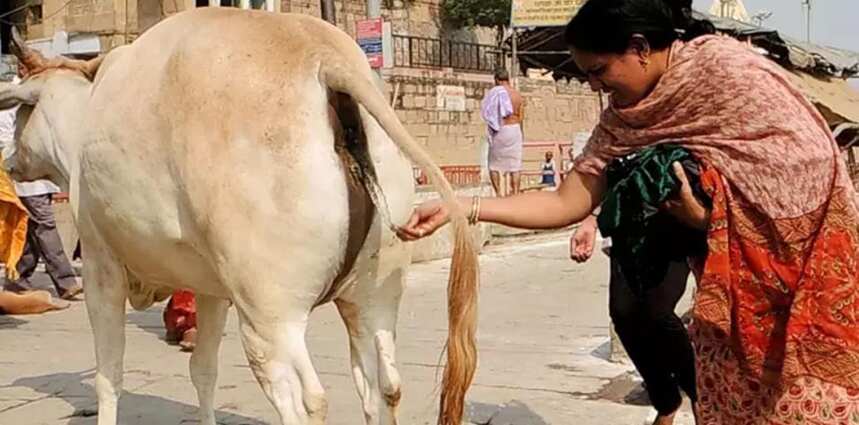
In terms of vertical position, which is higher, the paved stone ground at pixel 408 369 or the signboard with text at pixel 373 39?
the signboard with text at pixel 373 39

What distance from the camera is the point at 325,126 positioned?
3756 mm

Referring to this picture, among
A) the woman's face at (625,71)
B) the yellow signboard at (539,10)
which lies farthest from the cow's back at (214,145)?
the yellow signboard at (539,10)

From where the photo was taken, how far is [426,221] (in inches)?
136

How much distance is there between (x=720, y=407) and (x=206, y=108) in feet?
6.38

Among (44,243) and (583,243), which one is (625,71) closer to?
(583,243)

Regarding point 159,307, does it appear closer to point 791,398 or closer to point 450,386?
point 450,386

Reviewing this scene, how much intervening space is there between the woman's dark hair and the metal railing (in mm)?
23609

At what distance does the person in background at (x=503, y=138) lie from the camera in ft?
45.1

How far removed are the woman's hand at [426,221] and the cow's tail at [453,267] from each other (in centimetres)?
3

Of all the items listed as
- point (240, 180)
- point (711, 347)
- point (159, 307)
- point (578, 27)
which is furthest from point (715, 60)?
point (159, 307)

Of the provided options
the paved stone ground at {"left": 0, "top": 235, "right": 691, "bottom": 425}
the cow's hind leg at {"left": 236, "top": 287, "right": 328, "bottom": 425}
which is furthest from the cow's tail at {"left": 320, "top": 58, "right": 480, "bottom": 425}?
the paved stone ground at {"left": 0, "top": 235, "right": 691, "bottom": 425}

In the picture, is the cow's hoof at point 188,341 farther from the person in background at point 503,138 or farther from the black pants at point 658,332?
the person in background at point 503,138

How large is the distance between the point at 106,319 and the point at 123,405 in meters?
1.16

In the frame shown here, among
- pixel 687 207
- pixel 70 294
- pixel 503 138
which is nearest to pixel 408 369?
pixel 687 207
